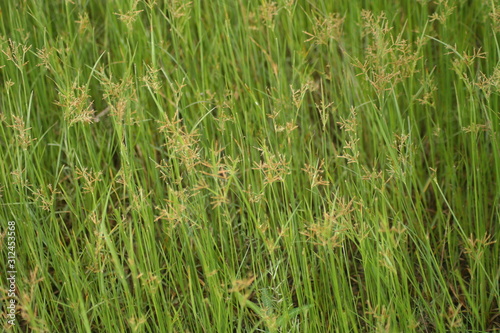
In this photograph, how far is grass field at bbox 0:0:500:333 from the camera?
1779 mm

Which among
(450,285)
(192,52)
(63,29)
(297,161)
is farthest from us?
(63,29)

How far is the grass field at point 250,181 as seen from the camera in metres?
1.78

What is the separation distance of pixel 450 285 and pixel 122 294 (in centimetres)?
110

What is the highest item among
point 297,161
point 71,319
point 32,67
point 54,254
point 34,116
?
point 32,67

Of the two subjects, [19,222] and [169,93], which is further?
[169,93]

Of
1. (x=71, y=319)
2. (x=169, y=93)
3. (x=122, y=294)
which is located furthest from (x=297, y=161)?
(x=71, y=319)

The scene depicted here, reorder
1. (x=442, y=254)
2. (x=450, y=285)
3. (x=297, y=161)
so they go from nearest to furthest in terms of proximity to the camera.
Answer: (x=450, y=285) < (x=442, y=254) < (x=297, y=161)

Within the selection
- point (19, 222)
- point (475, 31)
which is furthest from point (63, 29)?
point (475, 31)

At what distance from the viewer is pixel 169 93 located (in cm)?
246

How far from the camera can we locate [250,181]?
2.23 metres

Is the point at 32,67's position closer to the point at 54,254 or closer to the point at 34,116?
the point at 34,116

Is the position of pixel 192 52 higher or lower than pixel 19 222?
higher

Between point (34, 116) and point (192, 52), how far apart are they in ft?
2.26

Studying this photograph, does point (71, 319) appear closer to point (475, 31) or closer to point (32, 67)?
point (32, 67)
